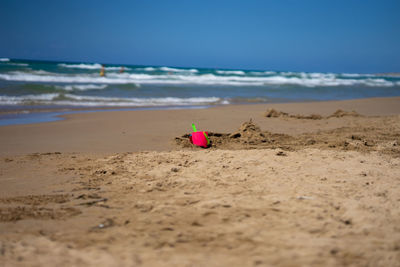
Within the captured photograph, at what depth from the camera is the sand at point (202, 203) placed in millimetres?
2170

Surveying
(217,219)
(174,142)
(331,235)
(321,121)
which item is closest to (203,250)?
(217,219)

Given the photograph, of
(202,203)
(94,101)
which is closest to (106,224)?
(202,203)

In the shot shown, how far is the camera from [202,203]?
2.99 meters

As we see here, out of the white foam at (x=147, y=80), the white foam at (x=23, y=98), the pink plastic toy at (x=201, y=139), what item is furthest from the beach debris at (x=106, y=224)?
the white foam at (x=147, y=80)

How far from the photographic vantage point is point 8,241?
2383 mm

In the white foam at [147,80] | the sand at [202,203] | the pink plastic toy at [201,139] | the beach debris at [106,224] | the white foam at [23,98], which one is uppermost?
the white foam at [147,80]

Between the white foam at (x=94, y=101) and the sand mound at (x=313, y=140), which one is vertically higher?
the white foam at (x=94, y=101)

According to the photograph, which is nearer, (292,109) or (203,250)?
(203,250)

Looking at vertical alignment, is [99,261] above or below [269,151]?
below

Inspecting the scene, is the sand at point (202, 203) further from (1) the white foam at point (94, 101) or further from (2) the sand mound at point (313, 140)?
(1) the white foam at point (94, 101)

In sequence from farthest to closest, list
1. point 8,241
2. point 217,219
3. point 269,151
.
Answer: point 269,151
point 217,219
point 8,241

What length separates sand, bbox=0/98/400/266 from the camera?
217 cm

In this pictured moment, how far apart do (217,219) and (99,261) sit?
0.94m

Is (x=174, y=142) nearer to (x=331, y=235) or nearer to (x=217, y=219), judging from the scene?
(x=217, y=219)
